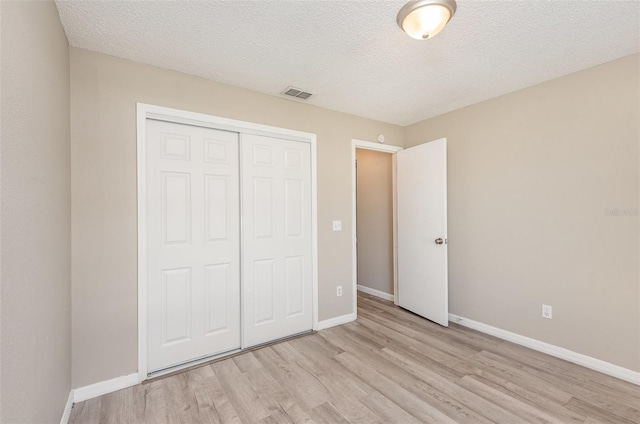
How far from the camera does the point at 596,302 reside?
2.28m

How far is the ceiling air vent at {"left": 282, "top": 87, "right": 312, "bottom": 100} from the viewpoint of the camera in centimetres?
267

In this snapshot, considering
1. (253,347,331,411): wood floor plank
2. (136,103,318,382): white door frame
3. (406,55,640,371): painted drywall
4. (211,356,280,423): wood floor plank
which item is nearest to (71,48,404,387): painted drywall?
(136,103,318,382): white door frame

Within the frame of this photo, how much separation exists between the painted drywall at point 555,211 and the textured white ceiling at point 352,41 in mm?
321

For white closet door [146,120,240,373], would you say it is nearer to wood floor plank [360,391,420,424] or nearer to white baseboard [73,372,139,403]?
white baseboard [73,372,139,403]

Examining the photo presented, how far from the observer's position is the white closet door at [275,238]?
8.81ft

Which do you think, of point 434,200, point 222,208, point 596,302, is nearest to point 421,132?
point 434,200

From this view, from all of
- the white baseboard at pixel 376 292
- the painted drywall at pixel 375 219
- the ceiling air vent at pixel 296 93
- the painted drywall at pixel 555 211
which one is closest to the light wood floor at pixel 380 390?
the painted drywall at pixel 555 211

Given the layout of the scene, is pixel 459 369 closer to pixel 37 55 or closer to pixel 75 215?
pixel 75 215

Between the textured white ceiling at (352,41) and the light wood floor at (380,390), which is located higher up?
the textured white ceiling at (352,41)

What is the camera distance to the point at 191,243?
7.88ft

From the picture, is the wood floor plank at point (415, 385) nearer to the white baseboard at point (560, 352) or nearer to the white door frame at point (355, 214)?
the white door frame at point (355, 214)

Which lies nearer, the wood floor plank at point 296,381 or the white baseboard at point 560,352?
the wood floor plank at point 296,381

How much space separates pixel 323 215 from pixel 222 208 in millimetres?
1096

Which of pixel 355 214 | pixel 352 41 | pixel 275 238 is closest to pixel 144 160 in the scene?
pixel 275 238
